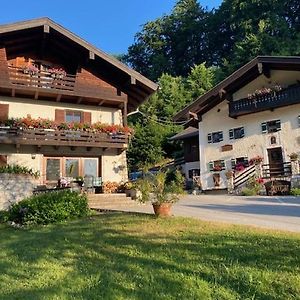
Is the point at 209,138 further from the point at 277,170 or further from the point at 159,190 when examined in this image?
the point at 159,190

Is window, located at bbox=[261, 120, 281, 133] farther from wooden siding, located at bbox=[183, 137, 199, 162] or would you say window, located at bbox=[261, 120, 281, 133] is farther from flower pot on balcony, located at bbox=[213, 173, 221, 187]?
wooden siding, located at bbox=[183, 137, 199, 162]

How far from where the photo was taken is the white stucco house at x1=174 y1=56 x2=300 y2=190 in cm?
2336

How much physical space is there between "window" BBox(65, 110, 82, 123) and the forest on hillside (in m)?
9.76

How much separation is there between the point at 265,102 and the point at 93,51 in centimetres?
1215

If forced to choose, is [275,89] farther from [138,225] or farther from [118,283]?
[118,283]

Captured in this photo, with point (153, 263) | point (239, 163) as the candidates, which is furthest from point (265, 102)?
point (153, 263)

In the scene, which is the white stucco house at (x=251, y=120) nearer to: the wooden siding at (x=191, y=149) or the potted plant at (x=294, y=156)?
the potted plant at (x=294, y=156)

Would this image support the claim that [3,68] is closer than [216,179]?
Yes

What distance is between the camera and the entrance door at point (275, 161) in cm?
2366

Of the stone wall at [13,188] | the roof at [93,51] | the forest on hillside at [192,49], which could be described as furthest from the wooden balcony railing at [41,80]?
the forest on hillside at [192,49]

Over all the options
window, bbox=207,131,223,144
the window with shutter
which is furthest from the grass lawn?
the window with shutter

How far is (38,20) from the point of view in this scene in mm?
17031

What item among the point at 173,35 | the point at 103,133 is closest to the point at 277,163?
the point at 103,133

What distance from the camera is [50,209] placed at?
33.9ft
